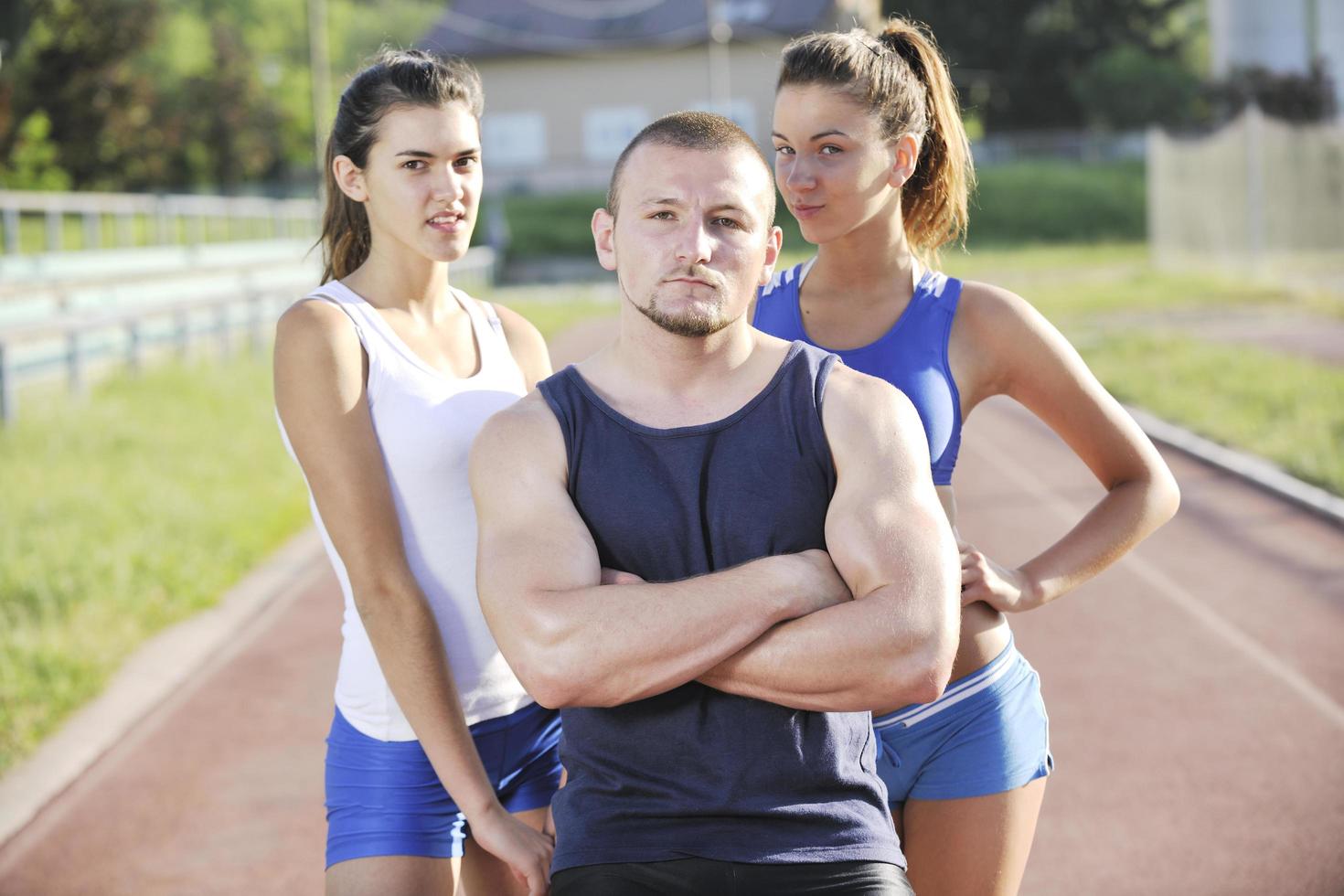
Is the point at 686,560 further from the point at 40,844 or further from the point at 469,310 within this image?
the point at 40,844

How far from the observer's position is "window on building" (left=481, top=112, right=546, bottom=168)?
181 ft

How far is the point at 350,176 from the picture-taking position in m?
2.85

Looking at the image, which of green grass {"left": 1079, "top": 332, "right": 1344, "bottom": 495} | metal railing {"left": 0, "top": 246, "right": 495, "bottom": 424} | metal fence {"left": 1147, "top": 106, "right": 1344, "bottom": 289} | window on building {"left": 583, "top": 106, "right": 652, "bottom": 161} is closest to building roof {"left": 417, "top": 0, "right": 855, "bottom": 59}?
window on building {"left": 583, "top": 106, "right": 652, "bottom": 161}

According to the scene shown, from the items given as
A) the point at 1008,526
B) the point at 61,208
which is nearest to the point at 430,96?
the point at 1008,526

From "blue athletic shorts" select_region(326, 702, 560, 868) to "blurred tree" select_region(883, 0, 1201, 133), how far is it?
62.5 meters

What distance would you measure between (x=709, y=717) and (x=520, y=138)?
54.9 meters

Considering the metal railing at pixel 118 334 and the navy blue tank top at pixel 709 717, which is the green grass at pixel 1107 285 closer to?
the metal railing at pixel 118 334

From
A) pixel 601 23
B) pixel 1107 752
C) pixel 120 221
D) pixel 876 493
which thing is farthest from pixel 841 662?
pixel 601 23

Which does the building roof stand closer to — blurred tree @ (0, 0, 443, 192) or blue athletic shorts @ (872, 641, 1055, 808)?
blurred tree @ (0, 0, 443, 192)

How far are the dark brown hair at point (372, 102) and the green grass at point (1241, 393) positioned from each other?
8.20m

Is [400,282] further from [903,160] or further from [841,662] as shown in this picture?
[841,662]

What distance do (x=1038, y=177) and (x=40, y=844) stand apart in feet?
144

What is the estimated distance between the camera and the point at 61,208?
21359 mm

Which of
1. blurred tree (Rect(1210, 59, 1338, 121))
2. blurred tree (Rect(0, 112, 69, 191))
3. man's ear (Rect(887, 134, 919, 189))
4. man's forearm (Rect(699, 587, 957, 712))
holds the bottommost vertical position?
man's forearm (Rect(699, 587, 957, 712))
